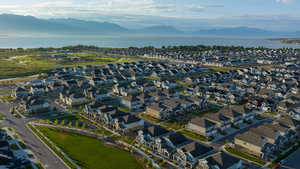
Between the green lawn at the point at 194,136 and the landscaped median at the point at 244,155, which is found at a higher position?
the green lawn at the point at 194,136

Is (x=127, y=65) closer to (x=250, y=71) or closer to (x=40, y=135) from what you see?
(x=250, y=71)

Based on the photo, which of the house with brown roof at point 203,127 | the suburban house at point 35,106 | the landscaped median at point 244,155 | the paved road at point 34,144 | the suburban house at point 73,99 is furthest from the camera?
the suburban house at point 73,99

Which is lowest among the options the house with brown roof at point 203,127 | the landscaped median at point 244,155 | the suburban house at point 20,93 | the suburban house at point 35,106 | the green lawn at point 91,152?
the landscaped median at point 244,155

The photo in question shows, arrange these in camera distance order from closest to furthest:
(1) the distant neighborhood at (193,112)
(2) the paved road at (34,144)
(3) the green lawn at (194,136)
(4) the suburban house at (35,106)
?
(2) the paved road at (34,144) < (1) the distant neighborhood at (193,112) < (3) the green lawn at (194,136) < (4) the suburban house at (35,106)

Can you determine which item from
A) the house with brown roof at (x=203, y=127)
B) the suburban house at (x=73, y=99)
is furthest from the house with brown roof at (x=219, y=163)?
the suburban house at (x=73, y=99)

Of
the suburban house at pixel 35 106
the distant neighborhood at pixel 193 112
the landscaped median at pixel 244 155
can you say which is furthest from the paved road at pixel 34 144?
the landscaped median at pixel 244 155

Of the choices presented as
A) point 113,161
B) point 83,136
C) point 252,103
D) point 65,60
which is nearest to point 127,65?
point 65,60

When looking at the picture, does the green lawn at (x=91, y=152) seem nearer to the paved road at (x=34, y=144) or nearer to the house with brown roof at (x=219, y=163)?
the paved road at (x=34, y=144)

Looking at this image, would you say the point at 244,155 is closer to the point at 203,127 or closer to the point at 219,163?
the point at 219,163

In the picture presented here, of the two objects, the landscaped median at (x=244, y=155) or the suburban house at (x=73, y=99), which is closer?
the landscaped median at (x=244, y=155)
